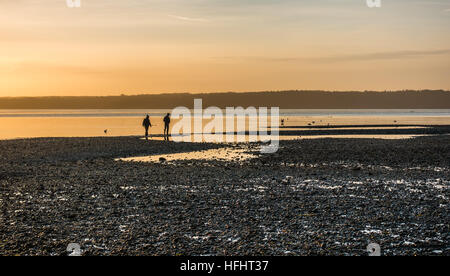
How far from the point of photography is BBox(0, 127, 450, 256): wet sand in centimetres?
1093

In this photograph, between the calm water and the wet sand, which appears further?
the calm water

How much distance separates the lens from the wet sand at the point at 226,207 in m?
10.9

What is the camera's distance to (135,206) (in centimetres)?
1517

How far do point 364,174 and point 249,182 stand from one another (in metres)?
6.17

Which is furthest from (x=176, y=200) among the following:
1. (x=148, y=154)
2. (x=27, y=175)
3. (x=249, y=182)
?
(x=148, y=154)

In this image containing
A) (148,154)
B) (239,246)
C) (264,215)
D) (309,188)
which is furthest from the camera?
(148,154)

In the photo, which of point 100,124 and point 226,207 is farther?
point 100,124

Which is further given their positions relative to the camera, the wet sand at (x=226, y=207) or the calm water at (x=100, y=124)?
the calm water at (x=100, y=124)

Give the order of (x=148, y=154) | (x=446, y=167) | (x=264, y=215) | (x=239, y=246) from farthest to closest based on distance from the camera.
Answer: (x=148, y=154) < (x=446, y=167) < (x=264, y=215) < (x=239, y=246)

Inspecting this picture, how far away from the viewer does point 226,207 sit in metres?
14.9
